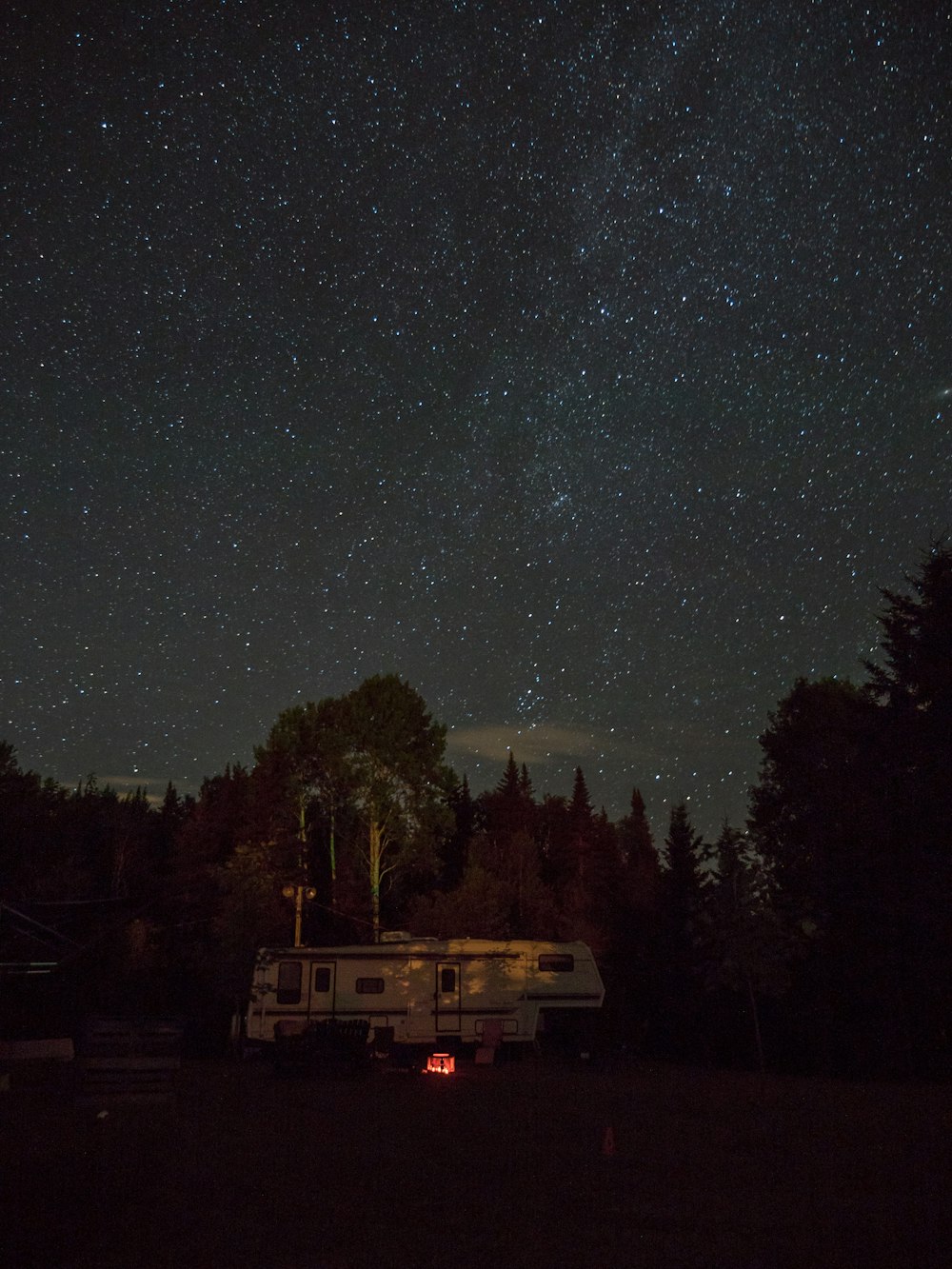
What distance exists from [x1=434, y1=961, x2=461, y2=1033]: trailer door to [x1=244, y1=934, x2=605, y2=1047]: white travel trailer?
2cm

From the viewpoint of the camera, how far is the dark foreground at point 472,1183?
6.34 m

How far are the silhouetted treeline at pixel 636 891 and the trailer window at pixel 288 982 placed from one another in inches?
139

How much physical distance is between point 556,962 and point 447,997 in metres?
2.99

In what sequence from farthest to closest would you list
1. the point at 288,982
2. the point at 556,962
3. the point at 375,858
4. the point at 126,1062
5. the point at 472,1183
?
the point at 375,858, the point at 556,962, the point at 288,982, the point at 126,1062, the point at 472,1183

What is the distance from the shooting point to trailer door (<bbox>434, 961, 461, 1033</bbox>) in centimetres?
2450

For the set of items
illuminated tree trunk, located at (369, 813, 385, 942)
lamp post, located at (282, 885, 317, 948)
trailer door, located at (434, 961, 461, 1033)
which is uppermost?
illuminated tree trunk, located at (369, 813, 385, 942)

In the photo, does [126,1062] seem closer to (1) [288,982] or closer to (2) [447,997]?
(1) [288,982]

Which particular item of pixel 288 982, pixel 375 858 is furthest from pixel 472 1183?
pixel 375 858

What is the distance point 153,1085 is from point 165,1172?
6472mm

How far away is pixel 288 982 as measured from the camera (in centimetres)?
2428

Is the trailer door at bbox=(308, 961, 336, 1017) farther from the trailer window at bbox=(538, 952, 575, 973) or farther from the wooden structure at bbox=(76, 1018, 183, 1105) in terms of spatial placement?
the wooden structure at bbox=(76, 1018, 183, 1105)

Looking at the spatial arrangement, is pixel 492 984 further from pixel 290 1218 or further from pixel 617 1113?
pixel 290 1218

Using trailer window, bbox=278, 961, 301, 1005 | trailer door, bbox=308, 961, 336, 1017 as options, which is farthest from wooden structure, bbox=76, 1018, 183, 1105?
trailer door, bbox=308, 961, 336, 1017

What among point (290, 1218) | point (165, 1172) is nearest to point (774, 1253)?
point (290, 1218)
